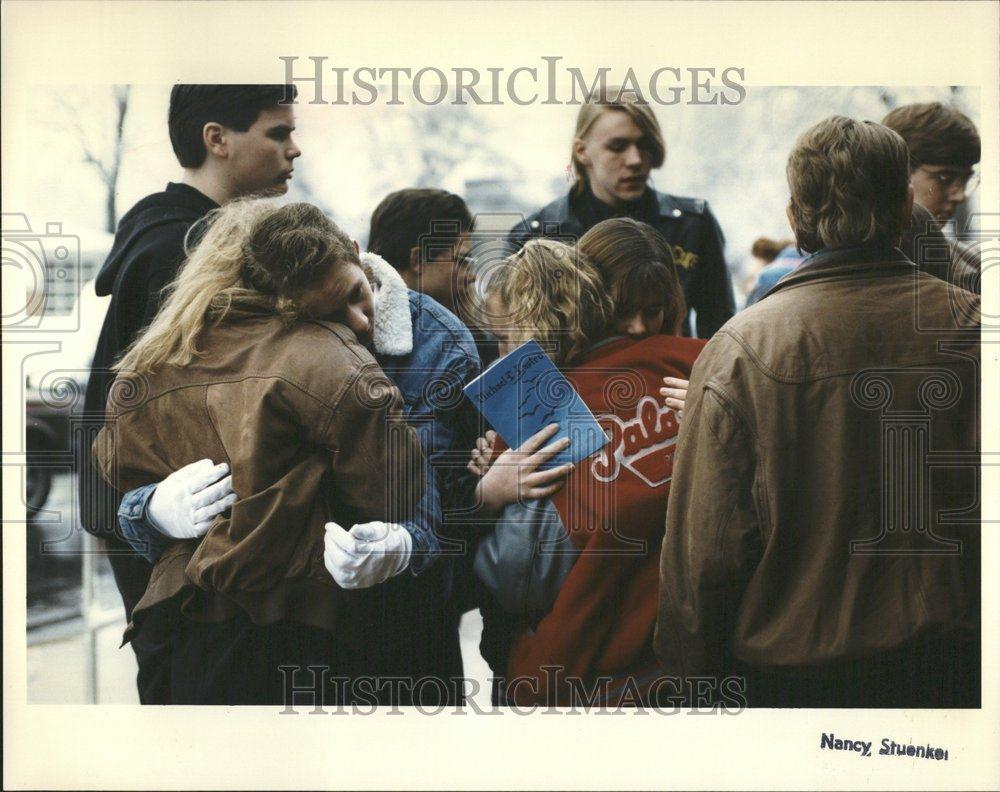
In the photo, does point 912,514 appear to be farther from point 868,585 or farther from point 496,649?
point 496,649

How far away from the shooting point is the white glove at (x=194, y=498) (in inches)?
151

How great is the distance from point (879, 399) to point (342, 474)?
1823mm

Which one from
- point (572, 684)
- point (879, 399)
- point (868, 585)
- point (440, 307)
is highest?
point (440, 307)

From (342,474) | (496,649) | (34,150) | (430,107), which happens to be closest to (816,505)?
Result: (496,649)

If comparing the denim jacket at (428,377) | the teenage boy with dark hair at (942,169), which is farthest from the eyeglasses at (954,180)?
the denim jacket at (428,377)

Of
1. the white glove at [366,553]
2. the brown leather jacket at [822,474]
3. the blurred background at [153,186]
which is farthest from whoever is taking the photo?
the blurred background at [153,186]

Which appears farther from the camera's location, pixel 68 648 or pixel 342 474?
pixel 68 648

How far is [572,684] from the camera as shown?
3959 millimetres

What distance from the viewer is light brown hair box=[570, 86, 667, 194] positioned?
12.9 feet

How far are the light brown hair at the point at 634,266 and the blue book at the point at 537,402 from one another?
32cm
